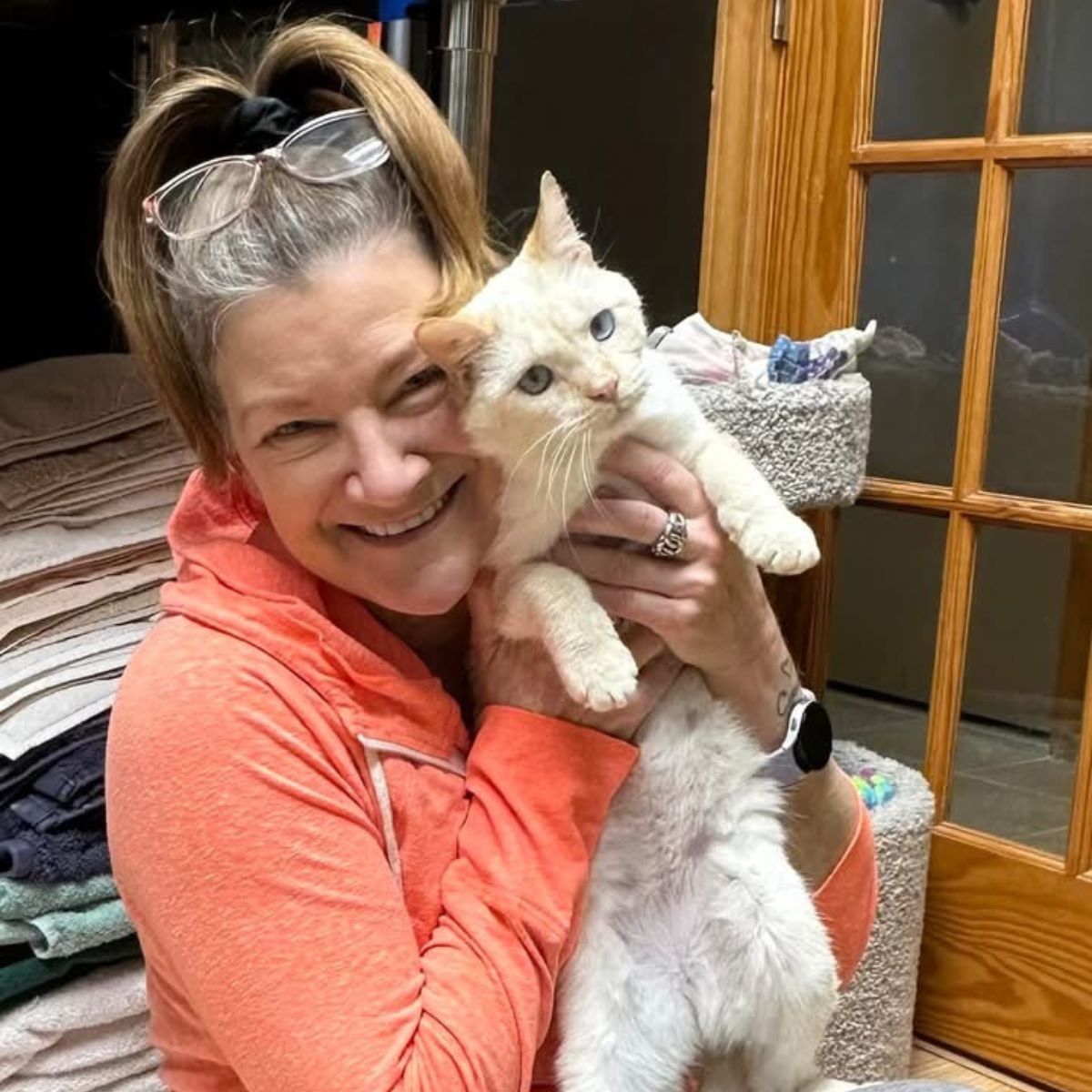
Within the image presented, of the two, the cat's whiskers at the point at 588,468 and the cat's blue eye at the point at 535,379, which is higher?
the cat's blue eye at the point at 535,379

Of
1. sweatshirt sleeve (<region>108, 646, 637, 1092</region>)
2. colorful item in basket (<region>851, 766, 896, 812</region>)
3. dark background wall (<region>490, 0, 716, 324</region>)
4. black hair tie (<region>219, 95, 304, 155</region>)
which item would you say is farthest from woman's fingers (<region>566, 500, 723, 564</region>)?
dark background wall (<region>490, 0, 716, 324</region>)

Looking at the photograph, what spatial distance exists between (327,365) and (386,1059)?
42 cm

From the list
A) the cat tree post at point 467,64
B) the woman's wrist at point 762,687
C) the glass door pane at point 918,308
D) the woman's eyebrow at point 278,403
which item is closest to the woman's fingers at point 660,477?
the woman's wrist at point 762,687

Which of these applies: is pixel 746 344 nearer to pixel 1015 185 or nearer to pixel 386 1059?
pixel 1015 185

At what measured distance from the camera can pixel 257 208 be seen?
86 cm

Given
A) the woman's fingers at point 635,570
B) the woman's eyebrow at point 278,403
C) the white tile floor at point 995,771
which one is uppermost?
the woman's eyebrow at point 278,403

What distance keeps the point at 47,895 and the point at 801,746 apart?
25.4 inches

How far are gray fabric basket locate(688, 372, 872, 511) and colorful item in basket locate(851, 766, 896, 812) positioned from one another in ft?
1.26

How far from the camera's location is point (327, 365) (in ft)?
2.74

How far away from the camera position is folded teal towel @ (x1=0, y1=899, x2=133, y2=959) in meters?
1.15

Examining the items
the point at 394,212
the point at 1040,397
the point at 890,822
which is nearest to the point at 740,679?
the point at 394,212

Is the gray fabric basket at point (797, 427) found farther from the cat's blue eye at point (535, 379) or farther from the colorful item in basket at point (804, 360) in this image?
the cat's blue eye at point (535, 379)

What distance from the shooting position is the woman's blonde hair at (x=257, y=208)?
855 mm

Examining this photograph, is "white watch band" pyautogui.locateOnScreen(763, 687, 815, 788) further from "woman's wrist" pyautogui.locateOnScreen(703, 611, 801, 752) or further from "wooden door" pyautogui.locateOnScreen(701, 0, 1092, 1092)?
"wooden door" pyautogui.locateOnScreen(701, 0, 1092, 1092)
